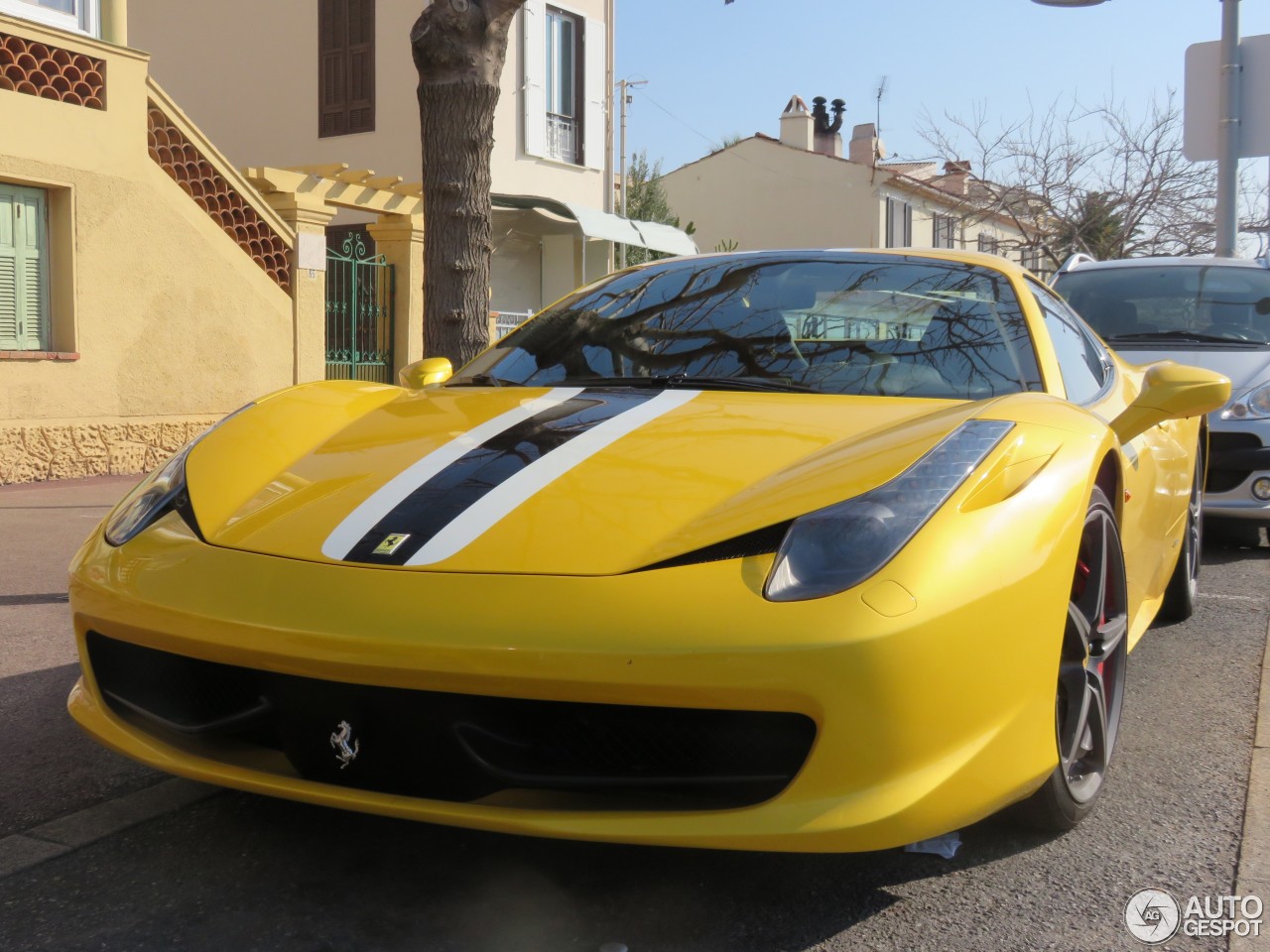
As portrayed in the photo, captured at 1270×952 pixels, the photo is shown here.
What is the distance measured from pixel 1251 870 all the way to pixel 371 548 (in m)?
1.80

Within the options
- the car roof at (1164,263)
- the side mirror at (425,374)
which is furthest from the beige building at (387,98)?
the side mirror at (425,374)

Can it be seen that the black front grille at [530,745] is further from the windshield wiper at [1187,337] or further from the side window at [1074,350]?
the windshield wiper at [1187,337]

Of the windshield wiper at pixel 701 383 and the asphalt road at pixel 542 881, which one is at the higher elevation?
the windshield wiper at pixel 701 383

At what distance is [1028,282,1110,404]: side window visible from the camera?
10.6 ft

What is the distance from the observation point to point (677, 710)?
203 centimetres

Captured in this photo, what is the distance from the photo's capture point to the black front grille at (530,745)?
6.73 ft

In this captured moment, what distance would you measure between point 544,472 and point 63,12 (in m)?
8.96

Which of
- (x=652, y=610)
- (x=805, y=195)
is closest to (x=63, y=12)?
(x=652, y=610)

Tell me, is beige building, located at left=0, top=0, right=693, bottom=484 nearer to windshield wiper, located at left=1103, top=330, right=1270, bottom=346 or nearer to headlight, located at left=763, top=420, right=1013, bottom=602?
windshield wiper, located at left=1103, top=330, right=1270, bottom=346

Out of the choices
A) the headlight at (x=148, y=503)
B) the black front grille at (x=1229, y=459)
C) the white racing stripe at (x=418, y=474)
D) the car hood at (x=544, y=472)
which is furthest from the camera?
the black front grille at (x=1229, y=459)

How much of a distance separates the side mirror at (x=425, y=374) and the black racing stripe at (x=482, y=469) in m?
0.70

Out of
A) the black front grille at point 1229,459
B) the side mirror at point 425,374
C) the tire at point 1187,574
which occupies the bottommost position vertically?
the tire at point 1187,574

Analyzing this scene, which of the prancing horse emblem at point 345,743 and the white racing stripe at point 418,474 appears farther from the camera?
the white racing stripe at point 418,474

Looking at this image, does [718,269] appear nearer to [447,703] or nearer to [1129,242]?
[447,703]
